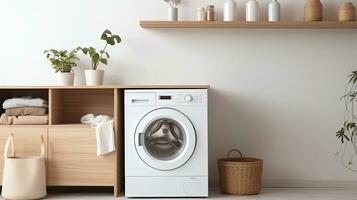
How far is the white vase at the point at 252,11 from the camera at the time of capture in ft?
13.5

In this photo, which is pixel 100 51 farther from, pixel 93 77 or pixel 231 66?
pixel 231 66

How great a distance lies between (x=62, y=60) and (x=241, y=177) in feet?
5.43

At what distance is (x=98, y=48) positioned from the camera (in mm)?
4266

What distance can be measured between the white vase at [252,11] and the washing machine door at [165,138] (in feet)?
3.29

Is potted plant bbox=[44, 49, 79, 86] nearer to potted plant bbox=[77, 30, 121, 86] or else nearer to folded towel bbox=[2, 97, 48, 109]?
potted plant bbox=[77, 30, 121, 86]

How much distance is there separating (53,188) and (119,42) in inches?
50.0

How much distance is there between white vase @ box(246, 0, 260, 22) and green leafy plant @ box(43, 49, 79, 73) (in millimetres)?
1418

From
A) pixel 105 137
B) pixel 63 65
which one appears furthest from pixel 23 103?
pixel 105 137

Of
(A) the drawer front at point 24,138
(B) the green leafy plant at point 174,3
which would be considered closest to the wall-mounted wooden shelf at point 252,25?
(B) the green leafy plant at point 174,3

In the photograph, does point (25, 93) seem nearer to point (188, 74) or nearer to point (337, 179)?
point (188, 74)

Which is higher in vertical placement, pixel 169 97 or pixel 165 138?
pixel 169 97

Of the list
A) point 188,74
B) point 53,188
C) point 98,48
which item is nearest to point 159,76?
point 188,74

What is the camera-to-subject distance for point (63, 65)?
405 centimetres

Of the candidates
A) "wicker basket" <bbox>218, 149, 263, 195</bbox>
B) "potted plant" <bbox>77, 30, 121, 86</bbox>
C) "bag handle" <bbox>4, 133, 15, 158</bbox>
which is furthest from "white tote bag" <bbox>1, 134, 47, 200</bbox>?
"wicker basket" <bbox>218, 149, 263, 195</bbox>
